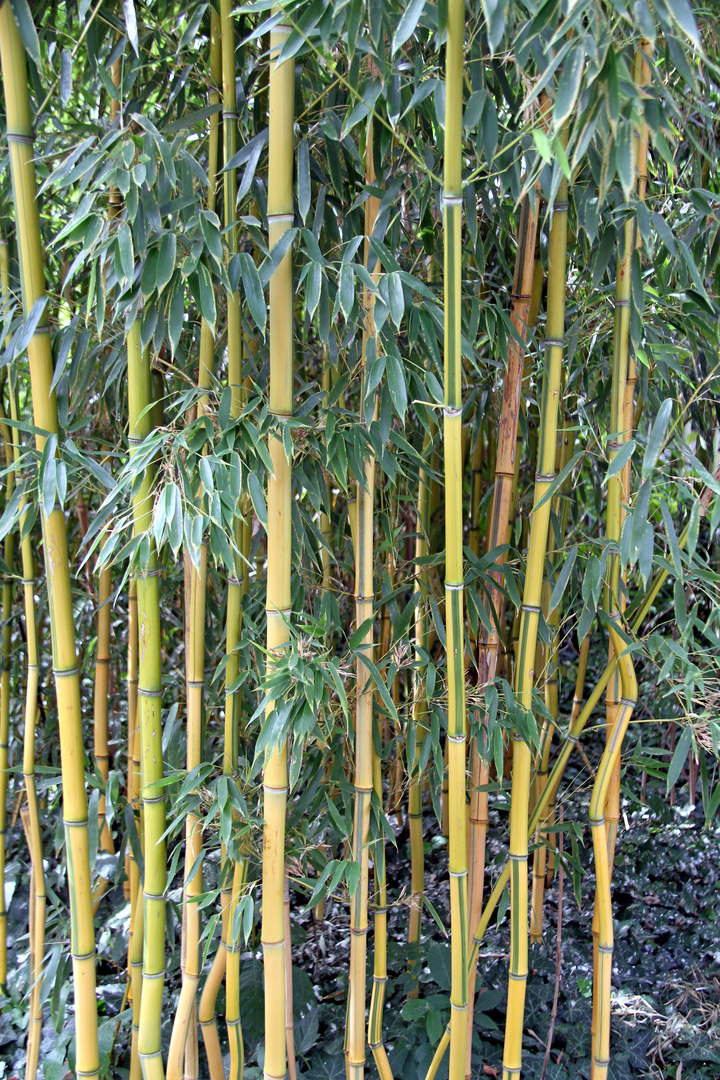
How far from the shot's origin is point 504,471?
1586 mm

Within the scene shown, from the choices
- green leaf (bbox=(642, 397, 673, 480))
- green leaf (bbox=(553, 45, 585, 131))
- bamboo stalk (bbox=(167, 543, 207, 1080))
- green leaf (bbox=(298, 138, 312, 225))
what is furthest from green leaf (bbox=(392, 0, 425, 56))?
bamboo stalk (bbox=(167, 543, 207, 1080))

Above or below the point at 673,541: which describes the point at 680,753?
below

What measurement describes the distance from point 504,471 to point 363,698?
0.54 metres

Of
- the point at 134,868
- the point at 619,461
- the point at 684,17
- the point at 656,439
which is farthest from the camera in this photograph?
the point at 134,868

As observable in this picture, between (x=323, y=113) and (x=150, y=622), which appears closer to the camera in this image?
(x=323, y=113)

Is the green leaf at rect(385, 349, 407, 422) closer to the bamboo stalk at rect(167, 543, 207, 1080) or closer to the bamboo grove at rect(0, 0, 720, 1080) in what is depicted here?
the bamboo grove at rect(0, 0, 720, 1080)

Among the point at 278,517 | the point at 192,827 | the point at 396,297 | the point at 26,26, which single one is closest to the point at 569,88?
the point at 396,297

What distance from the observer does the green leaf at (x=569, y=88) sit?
820 millimetres

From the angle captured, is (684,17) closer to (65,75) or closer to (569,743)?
(65,75)

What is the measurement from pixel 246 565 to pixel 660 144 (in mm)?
1027

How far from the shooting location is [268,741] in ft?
4.25

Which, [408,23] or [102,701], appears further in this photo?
[102,701]

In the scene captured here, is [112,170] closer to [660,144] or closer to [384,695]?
[660,144]

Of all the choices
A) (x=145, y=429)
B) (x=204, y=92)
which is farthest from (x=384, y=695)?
(x=204, y=92)
